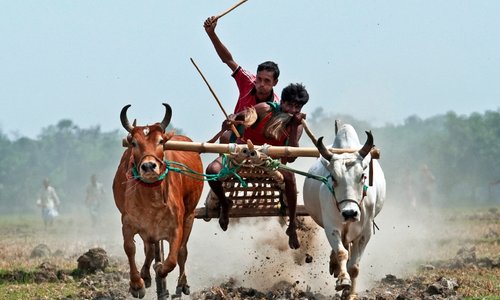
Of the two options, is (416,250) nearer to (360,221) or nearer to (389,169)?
(360,221)

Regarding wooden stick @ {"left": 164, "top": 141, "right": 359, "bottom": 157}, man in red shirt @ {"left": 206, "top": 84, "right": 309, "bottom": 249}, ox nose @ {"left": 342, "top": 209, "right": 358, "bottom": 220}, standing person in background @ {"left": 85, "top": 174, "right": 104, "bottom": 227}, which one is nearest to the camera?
ox nose @ {"left": 342, "top": 209, "right": 358, "bottom": 220}

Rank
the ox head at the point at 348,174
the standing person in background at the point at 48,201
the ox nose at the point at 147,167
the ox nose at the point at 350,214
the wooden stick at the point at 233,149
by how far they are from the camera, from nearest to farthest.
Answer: the ox nose at the point at 147,167
the ox nose at the point at 350,214
the ox head at the point at 348,174
the wooden stick at the point at 233,149
the standing person in background at the point at 48,201

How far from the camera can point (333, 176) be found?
9.59 metres

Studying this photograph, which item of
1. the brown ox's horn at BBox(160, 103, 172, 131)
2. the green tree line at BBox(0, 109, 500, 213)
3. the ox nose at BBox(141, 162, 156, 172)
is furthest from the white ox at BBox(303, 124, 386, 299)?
the green tree line at BBox(0, 109, 500, 213)

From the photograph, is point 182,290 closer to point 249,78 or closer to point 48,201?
point 249,78

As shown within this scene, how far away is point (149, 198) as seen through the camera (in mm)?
9609

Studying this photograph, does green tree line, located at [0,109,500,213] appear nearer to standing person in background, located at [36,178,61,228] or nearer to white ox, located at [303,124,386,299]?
standing person in background, located at [36,178,61,228]

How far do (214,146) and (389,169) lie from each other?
40.9m

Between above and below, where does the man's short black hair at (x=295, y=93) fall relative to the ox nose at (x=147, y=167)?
above

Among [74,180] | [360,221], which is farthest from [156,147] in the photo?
[74,180]

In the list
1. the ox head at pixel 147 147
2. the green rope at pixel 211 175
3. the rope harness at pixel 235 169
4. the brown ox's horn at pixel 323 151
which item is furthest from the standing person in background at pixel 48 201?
the brown ox's horn at pixel 323 151

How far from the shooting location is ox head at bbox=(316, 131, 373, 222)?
9.45 m

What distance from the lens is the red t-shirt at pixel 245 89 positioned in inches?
432

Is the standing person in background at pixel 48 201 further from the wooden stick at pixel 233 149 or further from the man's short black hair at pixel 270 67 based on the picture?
the wooden stick at pixel 233 149
